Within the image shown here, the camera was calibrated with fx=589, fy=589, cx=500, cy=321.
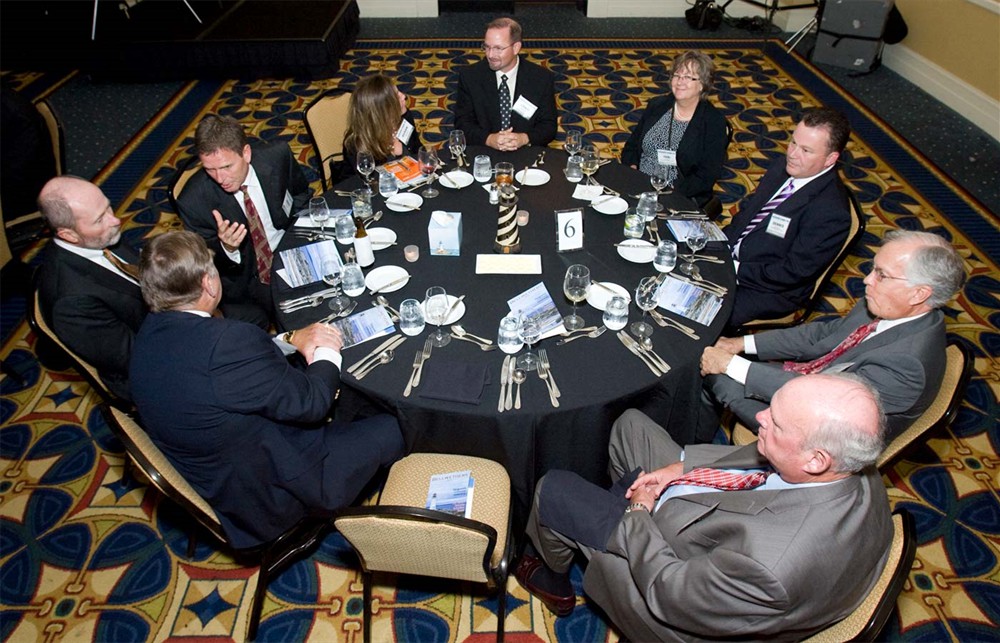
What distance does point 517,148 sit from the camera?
12.9ft

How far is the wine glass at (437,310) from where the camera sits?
245cm

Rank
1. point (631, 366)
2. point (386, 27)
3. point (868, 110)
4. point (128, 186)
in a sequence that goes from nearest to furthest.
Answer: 1. point (631, 366)
2. point (128, 186)
3. point (868, 110)
4. point (386, 27)

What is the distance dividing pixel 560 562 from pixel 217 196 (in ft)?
8.64

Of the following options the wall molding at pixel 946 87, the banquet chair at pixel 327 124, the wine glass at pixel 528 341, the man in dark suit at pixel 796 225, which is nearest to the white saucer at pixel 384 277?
the wine glass at pixel 528 341

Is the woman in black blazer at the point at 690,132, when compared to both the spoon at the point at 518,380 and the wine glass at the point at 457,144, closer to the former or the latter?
the wine glass at the point at 457,144

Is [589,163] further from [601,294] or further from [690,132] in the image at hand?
[601,294]

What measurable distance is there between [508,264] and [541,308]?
363mm

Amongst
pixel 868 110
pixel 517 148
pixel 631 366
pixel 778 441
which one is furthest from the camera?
pixel 868 110

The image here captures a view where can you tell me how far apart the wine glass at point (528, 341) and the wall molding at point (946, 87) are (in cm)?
680

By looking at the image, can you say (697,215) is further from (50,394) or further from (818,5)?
(818,5)

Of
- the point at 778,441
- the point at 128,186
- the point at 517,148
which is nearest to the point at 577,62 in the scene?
the point at 517,148

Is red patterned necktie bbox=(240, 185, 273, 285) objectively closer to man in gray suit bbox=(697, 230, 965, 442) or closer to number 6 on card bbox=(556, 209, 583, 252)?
number 6 on card bbox=(556, 209, 583, 252)

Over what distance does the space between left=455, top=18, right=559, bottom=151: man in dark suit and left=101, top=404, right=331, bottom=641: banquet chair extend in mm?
2826

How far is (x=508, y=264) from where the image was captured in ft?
9.30
